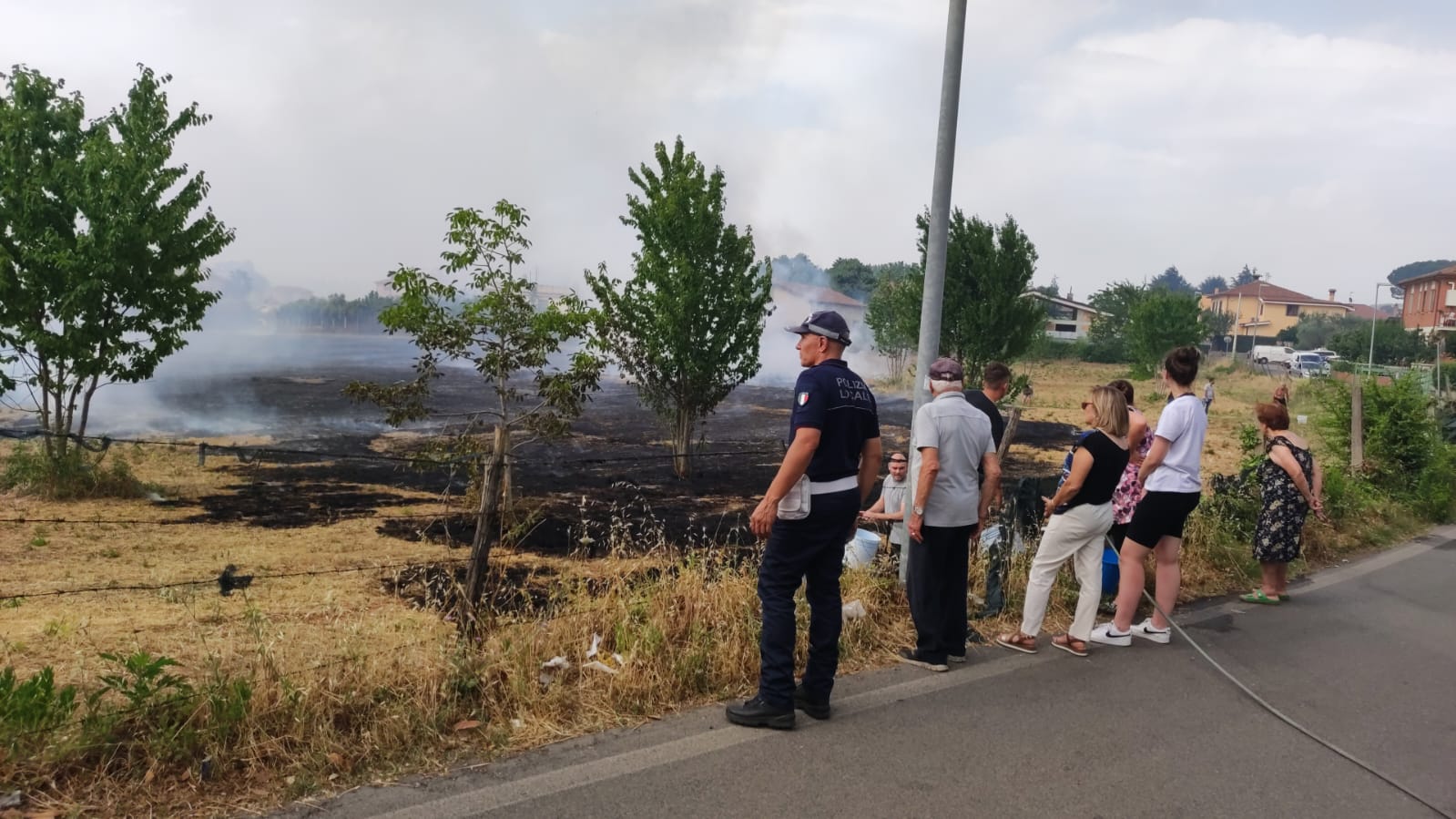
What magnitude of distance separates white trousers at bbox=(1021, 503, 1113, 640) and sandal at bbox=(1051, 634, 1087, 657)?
3 centimetres

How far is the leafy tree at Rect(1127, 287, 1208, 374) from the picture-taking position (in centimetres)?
3691

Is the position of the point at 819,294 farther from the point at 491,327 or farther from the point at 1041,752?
the point at 1041,752

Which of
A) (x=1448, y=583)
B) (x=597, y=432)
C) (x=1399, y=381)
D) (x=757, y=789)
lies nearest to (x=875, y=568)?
(x=757, y=789)

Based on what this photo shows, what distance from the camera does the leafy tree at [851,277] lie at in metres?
75.6

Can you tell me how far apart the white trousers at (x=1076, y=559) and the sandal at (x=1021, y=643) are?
36mm

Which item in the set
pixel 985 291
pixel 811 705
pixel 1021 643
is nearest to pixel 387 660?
pixel 811 705

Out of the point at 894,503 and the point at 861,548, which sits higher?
the point at 894,503

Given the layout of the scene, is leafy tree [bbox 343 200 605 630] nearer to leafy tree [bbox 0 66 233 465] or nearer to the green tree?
leafy tree [bbox 0 66 233 465]

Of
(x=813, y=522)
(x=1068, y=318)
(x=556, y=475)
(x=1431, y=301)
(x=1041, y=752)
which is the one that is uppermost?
(x=1431, y=301)

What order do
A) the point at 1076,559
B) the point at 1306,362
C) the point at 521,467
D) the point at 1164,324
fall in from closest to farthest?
the point at 1076,559 < the point at 521,467 < the point at 1164,324 < the point at 1306,362

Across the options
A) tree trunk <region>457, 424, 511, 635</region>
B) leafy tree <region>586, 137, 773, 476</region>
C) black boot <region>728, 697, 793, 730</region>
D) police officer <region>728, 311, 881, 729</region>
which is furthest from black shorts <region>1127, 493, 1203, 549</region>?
leafy tree <region>586, 137, 773, 476</region>

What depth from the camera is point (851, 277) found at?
77.4 meters

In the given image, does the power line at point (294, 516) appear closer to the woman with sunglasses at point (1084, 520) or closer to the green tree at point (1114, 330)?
the woman with sunglasses at point (1084, 520)

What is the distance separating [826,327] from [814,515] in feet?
2.67
